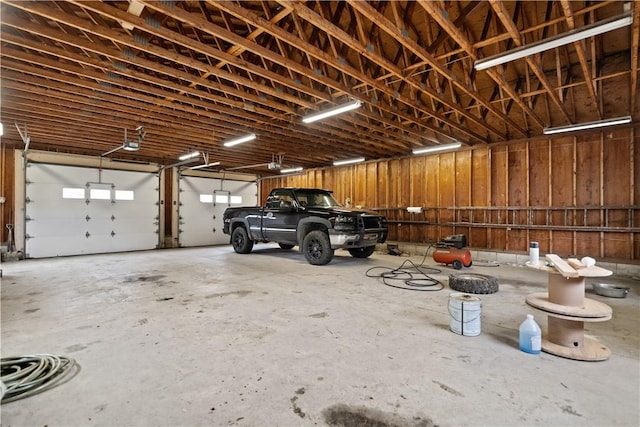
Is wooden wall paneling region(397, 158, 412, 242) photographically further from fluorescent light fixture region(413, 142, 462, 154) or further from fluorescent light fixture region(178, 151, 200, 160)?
fluorescent light fixture region(178, 151, 200, 160)

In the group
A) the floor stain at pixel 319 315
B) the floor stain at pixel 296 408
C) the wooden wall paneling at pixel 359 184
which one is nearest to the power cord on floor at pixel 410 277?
the floor stain at pixel 319 315

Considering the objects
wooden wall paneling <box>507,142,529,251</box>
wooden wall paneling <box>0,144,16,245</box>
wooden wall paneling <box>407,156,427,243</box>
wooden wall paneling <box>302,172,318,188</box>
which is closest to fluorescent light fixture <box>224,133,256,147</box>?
wooden wall paneling <box>407,156,427,243</box>

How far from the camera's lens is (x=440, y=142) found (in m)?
8.82

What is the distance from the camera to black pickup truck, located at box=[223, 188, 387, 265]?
22.0ft

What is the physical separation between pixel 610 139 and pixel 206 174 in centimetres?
1267

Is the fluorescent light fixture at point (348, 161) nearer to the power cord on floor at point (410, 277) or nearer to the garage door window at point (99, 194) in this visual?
the power cord on floor at point (410, 277)

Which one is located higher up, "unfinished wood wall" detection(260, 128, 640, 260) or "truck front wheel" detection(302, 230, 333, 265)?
"unfinished wood wall" detection(260, 128, 640, 260)

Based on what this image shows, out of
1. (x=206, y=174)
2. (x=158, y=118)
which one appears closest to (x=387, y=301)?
→ (x=158, y=118)

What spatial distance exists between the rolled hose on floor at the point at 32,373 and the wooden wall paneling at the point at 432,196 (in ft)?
29.3

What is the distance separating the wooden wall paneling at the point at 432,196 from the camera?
933 cm

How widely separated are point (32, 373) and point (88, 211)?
29.9 feet

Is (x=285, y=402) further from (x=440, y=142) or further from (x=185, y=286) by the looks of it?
(x=440, y=142)

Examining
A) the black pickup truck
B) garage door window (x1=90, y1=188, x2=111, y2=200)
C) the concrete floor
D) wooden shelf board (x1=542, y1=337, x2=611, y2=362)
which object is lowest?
the concrete floor

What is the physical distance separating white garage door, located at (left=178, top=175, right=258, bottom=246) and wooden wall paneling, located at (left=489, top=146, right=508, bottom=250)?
32.8ft
